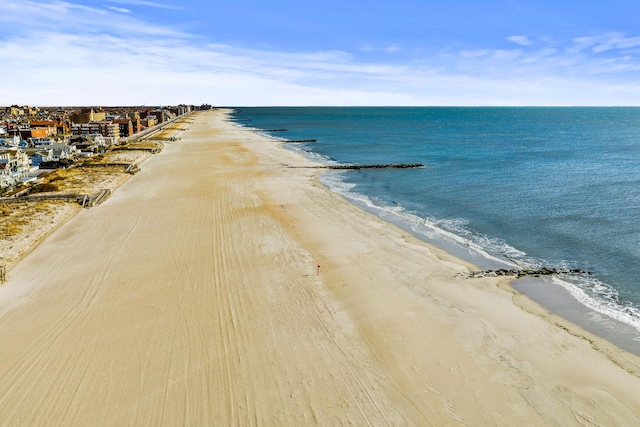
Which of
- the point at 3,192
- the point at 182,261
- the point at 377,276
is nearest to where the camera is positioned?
the point at 377,276

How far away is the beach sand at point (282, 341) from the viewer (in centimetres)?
1272

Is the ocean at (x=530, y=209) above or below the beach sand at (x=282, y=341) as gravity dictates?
above

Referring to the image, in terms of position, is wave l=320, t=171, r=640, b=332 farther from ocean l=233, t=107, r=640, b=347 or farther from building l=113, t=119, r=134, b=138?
building l=113, t=119, r=134, b=138

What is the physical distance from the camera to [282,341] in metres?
16.0

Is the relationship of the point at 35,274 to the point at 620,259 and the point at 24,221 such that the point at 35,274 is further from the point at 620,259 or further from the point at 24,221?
the point at 620,259

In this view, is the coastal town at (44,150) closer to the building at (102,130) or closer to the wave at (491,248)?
the building at (102,130)

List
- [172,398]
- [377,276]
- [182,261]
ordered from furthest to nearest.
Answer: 1. [182,261]
2. [377,276]
3. [172,398]

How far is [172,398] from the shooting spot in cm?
1309

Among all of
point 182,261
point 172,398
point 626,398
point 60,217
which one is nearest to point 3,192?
point 60,217

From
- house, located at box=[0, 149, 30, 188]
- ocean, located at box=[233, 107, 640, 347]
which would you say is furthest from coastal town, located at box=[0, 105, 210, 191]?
ocean, located at box=[233, 107, 640, 347]

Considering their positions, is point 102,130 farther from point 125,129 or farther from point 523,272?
point 523,272

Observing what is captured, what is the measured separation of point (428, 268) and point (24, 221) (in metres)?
27.7

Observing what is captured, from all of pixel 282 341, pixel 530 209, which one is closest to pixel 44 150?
pixel 282 341

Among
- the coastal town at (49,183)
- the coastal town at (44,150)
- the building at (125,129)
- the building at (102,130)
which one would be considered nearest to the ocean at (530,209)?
the coastal town at (49,183)
